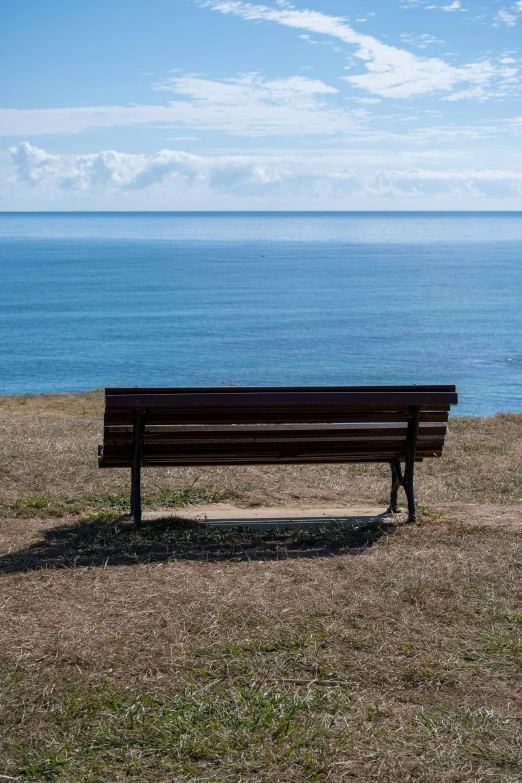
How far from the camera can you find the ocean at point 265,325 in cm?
5441

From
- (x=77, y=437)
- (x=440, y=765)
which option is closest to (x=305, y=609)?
(x=440, y=765)

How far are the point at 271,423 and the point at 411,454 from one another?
130 cm

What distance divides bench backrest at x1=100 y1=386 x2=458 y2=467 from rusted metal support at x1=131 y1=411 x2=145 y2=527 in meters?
0.04

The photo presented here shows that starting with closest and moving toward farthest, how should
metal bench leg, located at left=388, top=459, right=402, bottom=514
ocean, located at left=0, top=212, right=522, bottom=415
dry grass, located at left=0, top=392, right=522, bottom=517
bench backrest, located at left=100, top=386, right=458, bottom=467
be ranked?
bench backrest, located at left=100, top=386, right=458, bottom=467 < metal bench leg, located at left=388, top=459, right=402, bottom=514 < dry grass, located at left=0, top=392, right=522, bottom=517 < ocean, located at left=0, top=212, right=522, bottom=415

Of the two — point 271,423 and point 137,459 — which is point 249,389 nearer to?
point 271,423

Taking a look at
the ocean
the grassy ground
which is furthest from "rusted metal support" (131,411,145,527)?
the ocean

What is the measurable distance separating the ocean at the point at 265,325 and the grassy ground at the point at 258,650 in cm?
3630

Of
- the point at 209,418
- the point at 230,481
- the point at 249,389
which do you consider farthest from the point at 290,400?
the point at 230,481

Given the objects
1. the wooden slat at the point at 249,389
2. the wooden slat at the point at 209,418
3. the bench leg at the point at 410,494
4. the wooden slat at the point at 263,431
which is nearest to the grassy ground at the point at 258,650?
the bench leg at the point at 410,494

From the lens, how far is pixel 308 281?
114812 mm

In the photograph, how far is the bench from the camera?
654 cm

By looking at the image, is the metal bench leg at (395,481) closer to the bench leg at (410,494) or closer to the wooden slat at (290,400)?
the bench leg at (410,494)

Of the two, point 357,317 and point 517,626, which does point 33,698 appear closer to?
point 517,626

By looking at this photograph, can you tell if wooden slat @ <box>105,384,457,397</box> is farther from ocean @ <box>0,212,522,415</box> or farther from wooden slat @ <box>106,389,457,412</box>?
ocean @ <box>0,212,522,415</box>
